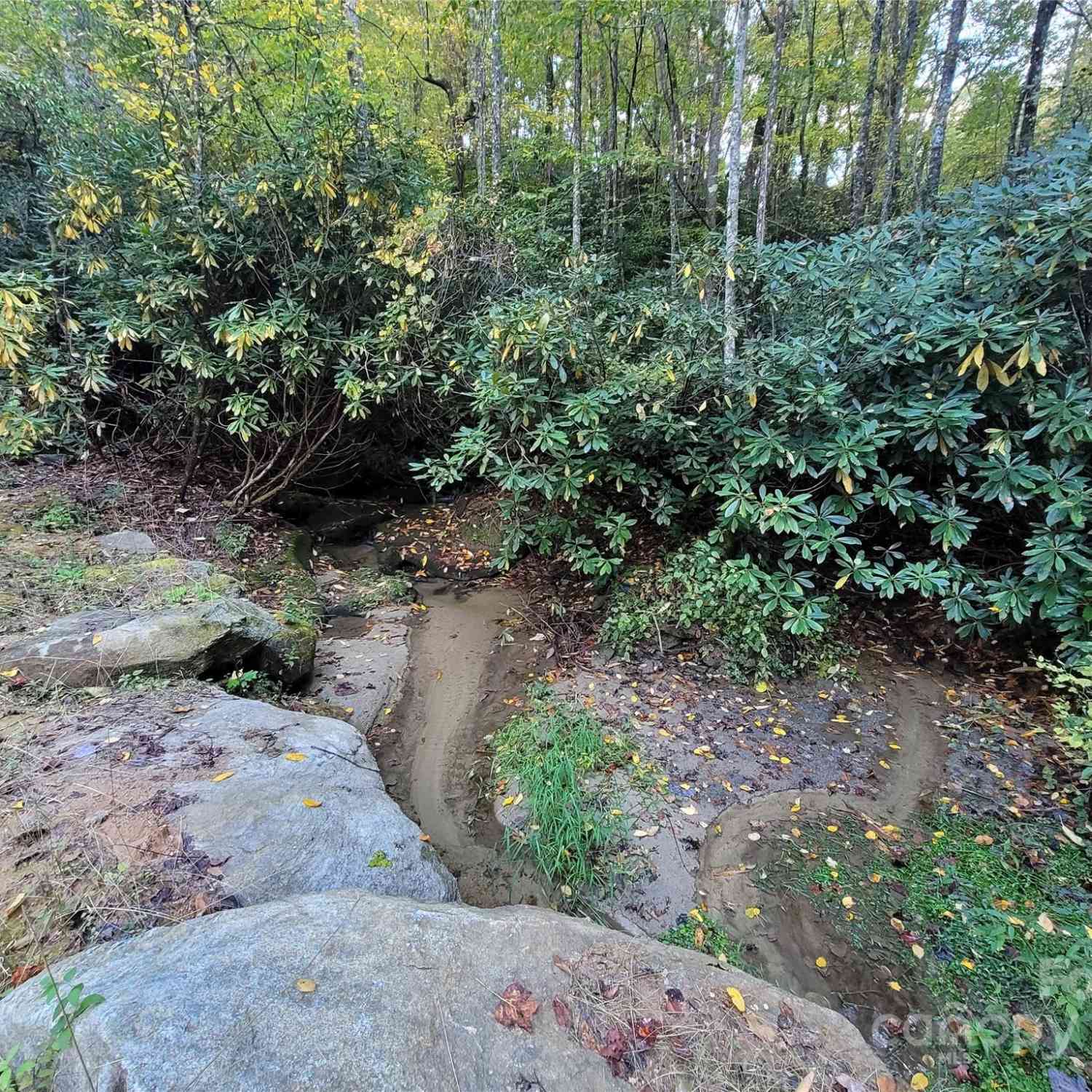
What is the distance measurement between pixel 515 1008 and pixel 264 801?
1574 mm

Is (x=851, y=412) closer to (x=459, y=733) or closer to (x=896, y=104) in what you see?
(x=459, y=733)

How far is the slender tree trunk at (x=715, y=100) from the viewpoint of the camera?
31.7 feet

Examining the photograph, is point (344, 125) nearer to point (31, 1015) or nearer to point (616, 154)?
point (616, 154)

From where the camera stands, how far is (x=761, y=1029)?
180 cm

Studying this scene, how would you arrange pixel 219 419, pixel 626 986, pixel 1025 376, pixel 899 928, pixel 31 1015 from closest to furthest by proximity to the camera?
pixel 31 1015 < pixel 626 986 < pixel 899 928 < pixel 1025 376 < pixel 219 419

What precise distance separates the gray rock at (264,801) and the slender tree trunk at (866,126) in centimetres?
1066

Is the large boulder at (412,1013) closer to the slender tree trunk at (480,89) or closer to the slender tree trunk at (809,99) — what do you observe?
the slender tree trunk at (480,89)

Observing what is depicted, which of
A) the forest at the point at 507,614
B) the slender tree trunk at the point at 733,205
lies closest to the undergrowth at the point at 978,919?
the forest at the point at 507,614

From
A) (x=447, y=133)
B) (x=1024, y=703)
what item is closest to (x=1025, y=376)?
(x=1024, y=703)

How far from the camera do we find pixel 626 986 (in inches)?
73.2

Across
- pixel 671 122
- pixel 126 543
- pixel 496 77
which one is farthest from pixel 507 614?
pixel 671 122

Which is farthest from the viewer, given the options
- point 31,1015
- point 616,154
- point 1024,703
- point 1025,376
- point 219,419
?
point 616,154

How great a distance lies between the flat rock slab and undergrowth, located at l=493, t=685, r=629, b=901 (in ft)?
3.86

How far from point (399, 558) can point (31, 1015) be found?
609 centimetres
